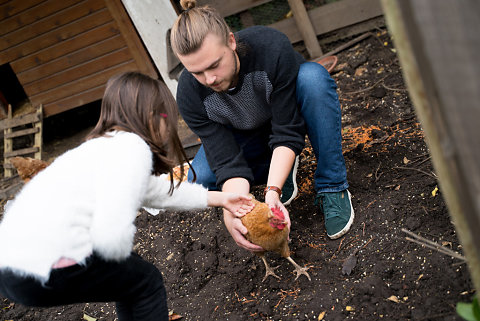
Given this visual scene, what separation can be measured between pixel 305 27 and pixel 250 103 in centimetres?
265

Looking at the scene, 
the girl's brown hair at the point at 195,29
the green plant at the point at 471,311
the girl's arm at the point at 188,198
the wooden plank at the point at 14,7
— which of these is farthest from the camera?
the wooden plank at the point at 14,7

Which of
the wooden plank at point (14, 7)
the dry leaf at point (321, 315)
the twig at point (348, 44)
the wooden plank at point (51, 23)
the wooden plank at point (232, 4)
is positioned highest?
the wooden plank at point (14, 7)

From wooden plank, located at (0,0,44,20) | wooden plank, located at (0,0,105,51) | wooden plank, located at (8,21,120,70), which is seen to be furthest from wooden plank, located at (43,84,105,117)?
wooden plank, located at (0,0,44,20)

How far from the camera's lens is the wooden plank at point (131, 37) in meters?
4.88

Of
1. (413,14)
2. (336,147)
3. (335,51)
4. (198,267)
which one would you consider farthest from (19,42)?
(413,14)

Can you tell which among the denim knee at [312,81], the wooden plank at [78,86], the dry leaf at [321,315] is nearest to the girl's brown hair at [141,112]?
the denim knee at [312,81]

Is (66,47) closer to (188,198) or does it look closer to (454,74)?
(188,198)

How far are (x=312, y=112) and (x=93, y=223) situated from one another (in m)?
1.39

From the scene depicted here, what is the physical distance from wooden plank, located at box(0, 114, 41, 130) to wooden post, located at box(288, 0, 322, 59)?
3.70 metres

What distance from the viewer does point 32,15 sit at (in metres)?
5.22

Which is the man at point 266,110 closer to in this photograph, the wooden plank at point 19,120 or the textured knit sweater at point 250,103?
the textured knit sweater at point 250,103

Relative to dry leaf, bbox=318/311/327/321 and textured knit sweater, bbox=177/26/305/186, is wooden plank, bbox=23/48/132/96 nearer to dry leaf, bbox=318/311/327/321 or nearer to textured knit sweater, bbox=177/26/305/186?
textured knit sweater, bbox=177/26/305/186

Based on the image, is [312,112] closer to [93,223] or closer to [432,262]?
[432,262]

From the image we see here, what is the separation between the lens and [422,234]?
6.77 feet
